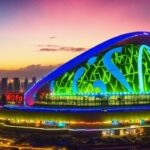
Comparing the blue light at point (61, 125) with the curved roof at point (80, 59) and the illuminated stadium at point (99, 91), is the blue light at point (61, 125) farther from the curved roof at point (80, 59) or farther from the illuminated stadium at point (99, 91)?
the curved roof at point (80, 59)

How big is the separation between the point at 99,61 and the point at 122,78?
3.41 meters

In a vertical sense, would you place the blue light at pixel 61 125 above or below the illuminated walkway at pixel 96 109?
below

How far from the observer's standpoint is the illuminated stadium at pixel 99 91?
5297 centimetres

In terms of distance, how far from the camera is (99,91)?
190 ft

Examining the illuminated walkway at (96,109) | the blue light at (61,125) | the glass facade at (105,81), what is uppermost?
the glass facade at (105,81)

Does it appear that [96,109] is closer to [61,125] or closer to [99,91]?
[61,125]

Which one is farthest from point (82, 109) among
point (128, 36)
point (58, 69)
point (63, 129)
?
point (128, 36)

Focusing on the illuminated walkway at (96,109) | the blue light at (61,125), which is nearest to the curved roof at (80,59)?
the illuminated walkway at (96,109)

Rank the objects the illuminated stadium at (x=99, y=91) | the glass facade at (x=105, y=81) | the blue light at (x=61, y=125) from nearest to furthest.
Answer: the illuminated stadium at (x=99, y=91) → the blue light at (x=61, y=125) → the glass facade at (x=105, y=81)

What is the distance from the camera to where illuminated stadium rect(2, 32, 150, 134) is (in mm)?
52969

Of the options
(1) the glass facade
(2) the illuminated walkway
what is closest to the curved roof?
(1) the glass facade

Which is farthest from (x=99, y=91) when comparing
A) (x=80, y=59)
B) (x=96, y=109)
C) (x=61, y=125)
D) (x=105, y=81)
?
(x=61, y=125)

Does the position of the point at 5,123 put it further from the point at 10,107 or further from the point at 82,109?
the point at 82,109

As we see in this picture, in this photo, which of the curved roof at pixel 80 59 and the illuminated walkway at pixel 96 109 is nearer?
the illuminated walkway at pixel 96 109
